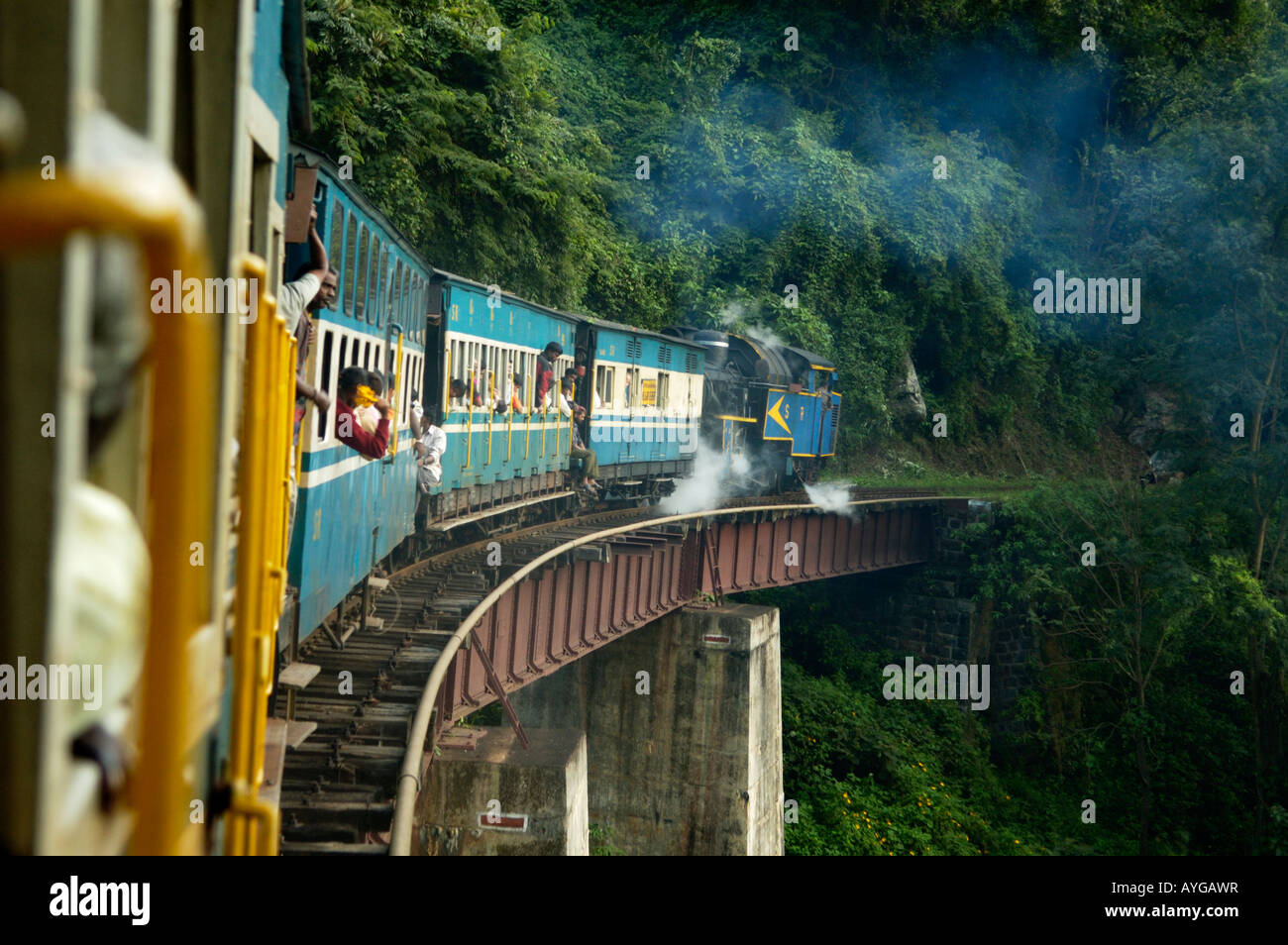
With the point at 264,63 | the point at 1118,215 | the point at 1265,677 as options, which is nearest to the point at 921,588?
the point at 1265,677

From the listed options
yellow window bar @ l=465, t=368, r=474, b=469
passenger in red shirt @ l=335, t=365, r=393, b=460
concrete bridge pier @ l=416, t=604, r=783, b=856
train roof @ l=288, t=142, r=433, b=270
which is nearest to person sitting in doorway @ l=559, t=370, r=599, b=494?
concrete bridge pier @ l=416, t=604, r=783, b=856

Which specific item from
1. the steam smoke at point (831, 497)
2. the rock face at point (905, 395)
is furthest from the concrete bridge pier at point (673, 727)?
the rock face at point (905, 395)

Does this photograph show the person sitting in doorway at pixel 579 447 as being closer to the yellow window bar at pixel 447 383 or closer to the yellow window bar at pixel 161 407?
the yellow window bar at pixel 447 383

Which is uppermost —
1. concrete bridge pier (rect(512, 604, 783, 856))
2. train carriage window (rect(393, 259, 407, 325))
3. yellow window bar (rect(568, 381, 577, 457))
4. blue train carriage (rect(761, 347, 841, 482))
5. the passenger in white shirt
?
blue train carriage (rect(761, 347, 841, 482))

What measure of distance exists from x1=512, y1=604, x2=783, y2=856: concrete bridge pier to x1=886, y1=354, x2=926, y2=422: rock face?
24093 millimetres

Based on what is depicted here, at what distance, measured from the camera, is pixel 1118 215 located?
4981 cm

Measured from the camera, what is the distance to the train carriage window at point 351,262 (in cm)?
720

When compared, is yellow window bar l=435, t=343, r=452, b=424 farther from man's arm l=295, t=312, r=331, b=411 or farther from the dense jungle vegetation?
the dense jungle vegetation

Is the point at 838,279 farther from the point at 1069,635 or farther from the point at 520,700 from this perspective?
the point at 520,700

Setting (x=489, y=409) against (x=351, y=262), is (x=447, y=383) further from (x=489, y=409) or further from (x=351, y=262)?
(x=351, y=262)

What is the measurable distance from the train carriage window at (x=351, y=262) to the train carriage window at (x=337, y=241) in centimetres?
15

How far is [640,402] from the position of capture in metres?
21.5

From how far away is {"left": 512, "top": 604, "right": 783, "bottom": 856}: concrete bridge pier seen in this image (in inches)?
781

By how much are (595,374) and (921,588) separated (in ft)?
55.4
